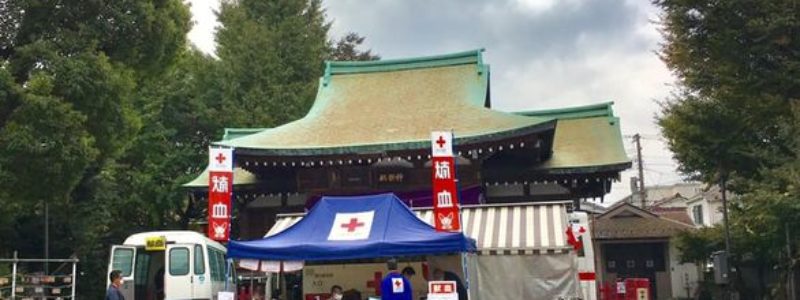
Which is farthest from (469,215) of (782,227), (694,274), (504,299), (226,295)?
(694,274)

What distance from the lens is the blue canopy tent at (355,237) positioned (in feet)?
35.0

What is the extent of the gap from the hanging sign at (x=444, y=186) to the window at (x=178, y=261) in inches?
251

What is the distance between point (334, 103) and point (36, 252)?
10.4m

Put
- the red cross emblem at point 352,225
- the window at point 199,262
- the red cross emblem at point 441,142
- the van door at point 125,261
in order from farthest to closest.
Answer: the van door at point 125,261, the window at point 199,262, the red cross emblem at point 441,142, the red cross emblem at point 352,225

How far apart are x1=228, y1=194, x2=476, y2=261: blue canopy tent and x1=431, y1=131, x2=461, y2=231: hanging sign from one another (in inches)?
32.9

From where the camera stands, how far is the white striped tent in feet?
40.9

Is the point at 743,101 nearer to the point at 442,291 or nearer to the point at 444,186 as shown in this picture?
the point at 444,186

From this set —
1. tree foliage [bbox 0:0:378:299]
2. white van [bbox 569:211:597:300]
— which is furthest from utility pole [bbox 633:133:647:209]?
white van [bbox 569:211:597:300]

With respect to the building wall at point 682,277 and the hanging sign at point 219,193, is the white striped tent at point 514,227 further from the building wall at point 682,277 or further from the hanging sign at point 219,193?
the building wall at point 682,277

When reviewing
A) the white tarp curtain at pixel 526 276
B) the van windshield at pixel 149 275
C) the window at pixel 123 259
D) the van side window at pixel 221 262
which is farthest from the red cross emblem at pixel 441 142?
the window at pixel 123 259

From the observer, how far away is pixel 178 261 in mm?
16250

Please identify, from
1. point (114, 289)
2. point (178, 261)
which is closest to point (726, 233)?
point (178, 261)

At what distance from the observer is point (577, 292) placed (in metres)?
12.7

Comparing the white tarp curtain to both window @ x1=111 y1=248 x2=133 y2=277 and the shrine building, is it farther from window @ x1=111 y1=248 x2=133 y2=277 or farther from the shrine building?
window @ x1=111 y1=248 x2=133 y2=277
